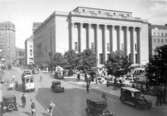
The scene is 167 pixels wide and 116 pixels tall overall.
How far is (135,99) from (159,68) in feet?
12.7

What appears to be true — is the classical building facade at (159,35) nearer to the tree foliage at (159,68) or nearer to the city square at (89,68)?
the city square at (89,68)

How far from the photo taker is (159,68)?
1816 cm

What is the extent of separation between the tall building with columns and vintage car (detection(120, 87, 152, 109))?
160ft

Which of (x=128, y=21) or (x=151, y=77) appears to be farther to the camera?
(x=128, y=21)

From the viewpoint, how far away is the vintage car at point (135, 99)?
1786 cm

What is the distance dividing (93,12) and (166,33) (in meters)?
28.5

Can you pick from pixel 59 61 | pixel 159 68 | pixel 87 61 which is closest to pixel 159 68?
pixel 159 68

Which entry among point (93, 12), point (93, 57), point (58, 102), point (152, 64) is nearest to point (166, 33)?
point (93, 12)

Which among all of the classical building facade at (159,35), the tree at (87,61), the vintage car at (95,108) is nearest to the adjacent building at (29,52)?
the classical building facade at (159,35)

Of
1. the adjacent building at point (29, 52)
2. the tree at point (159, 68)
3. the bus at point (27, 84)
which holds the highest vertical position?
the adjacent building at point (29, 52)

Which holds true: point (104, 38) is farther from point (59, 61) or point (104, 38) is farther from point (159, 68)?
point (159, 68)

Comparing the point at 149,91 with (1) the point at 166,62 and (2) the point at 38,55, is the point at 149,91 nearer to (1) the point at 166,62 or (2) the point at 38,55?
(1) the point at 166,62

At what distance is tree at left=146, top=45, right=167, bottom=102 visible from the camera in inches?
702

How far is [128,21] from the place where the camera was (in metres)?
78.1
